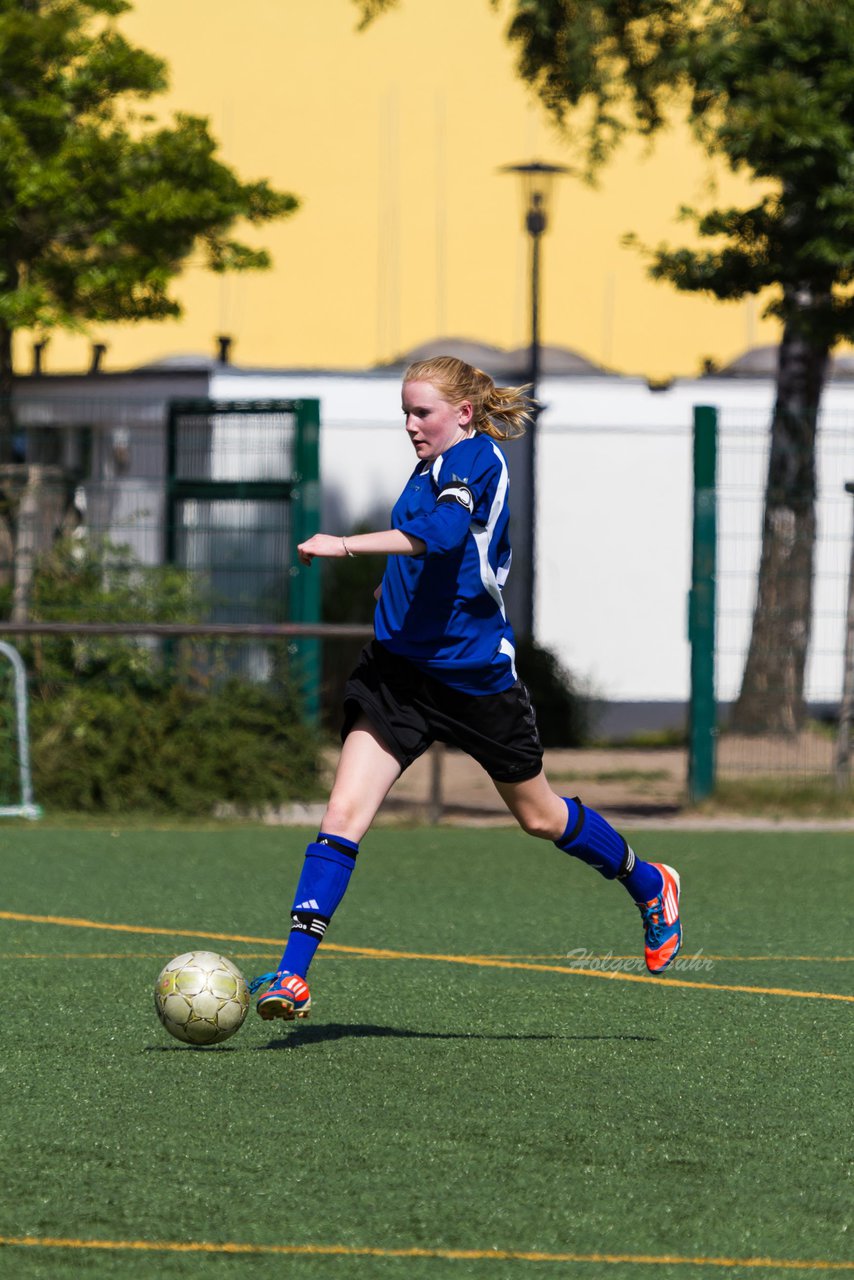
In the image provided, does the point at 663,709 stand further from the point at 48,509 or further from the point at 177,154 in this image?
the point at 48,509

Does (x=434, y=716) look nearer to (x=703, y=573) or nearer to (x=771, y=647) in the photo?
(x=703, y=573)

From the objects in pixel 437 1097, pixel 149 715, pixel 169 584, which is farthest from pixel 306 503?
pixel 437 1097

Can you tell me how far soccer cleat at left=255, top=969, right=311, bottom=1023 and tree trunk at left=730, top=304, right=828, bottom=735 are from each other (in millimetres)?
9313

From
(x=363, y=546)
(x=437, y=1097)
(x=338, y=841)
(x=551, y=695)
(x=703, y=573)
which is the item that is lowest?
(x=551, y=695)

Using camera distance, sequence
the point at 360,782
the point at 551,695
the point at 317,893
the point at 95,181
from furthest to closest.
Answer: the point at 551,695 → the point at 95,181 → the point at 360,782 → the point at 317,893

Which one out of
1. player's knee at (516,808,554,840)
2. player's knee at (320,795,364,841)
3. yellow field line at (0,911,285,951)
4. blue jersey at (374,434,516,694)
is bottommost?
yellow field line at (0,911,285,951)

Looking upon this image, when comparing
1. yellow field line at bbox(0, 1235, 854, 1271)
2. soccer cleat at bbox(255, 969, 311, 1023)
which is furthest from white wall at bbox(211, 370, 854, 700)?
yellow field line at bbox(0, 1235, 854, 1271)

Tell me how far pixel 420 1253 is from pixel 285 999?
6.32 feet

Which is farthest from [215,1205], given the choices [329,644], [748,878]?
[329,644]

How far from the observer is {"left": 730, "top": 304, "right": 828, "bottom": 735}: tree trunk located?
15.7 meters

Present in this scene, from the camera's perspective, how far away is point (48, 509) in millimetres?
15734

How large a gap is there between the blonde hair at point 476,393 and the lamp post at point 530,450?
15.3 metres

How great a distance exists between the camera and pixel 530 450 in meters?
23.7

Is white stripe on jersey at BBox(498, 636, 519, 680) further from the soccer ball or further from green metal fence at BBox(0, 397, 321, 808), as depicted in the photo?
green metal fence at BBox(0, 397, 321, 808)
